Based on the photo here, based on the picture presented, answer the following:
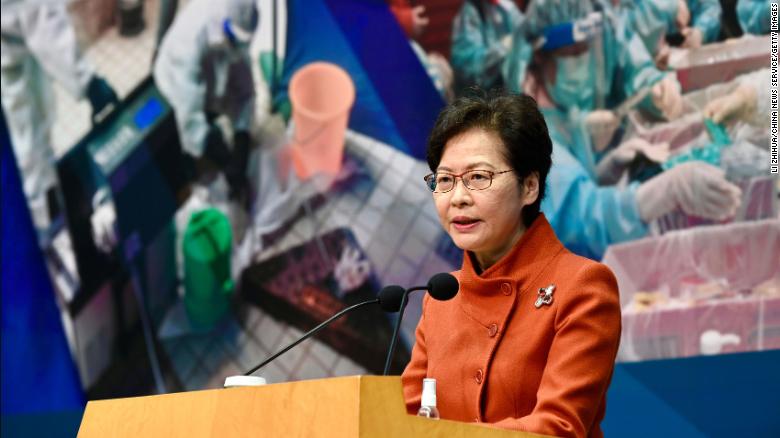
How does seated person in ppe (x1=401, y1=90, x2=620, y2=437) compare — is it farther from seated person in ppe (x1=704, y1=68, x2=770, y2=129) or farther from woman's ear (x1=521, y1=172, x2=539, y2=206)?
seated person in ppe (x1=704, y1=68, x2=770, y2=129)

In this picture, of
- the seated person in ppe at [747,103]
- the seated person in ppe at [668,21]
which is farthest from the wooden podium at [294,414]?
the seated person in ppe at [668,21]

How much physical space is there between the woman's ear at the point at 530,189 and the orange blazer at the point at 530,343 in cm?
5

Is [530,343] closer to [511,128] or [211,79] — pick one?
[511,128]

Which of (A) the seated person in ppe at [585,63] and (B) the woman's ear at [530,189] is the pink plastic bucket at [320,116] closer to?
(A) the seated person in ppe at [585,63]

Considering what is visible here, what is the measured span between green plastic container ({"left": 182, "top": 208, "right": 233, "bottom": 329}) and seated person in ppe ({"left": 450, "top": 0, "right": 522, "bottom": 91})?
126 cm

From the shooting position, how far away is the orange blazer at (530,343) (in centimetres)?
188

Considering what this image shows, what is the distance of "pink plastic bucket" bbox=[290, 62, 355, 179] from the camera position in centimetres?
440

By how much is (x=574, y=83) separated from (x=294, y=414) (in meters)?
2.79

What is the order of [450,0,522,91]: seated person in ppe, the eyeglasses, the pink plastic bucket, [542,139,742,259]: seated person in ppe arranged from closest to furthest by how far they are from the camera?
the eyeglasses, [542,139,742,259]: seated person in ppe, [450,0,522,91]: seated person in ppe, the pink plastic bucket

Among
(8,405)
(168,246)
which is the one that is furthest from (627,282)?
(8,405)

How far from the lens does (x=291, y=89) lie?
176 inches

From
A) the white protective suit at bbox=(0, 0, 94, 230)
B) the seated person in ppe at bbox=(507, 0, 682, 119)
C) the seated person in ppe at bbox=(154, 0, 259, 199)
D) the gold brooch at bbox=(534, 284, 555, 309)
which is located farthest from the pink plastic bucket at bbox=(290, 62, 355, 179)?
the gold brooch at bbox=(534, 284, 555, 309)

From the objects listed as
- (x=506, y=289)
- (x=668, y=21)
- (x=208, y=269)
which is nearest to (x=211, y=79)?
(x=208, y=269)

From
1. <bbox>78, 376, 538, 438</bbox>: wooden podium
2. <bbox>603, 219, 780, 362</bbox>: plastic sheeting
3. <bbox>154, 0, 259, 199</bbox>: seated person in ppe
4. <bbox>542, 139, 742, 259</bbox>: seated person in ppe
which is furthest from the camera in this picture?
<bbox>154, 0, 259, 199</bbox>: seated person in ppe
